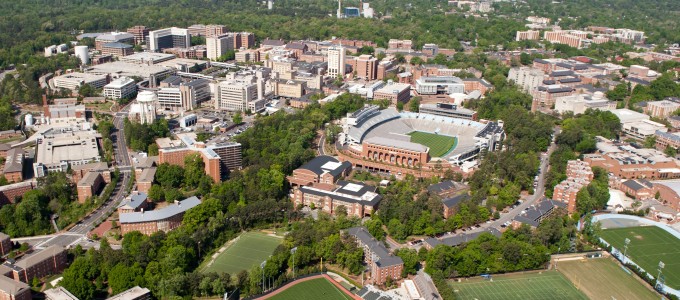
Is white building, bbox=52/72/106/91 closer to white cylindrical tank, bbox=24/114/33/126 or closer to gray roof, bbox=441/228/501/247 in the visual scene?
white cylindrical tank, bbox=24/114/33/126

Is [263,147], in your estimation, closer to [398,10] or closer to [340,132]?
[340,132]

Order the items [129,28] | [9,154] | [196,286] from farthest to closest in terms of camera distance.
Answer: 1. [129,28]
2. [9,154]
3. [196,286]

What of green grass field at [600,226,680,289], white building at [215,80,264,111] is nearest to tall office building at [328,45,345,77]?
white building at [215,80,264,111]

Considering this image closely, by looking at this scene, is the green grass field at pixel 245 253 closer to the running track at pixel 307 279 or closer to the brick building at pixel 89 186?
the running track at pixel 307 279

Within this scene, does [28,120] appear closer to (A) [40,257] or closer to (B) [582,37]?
(A) [40,257]

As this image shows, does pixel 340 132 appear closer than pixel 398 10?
Yes

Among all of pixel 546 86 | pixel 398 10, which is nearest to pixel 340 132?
pixel 546 86
